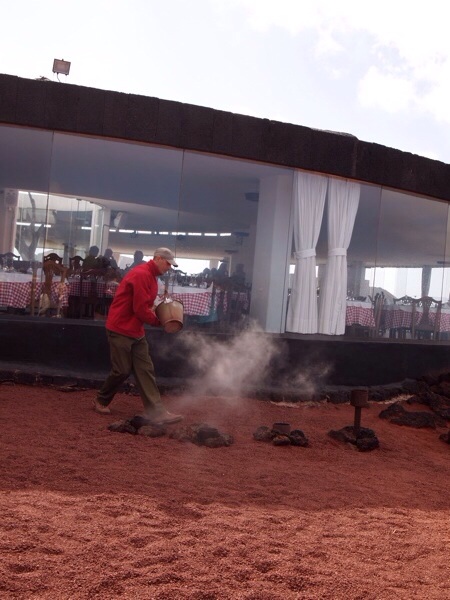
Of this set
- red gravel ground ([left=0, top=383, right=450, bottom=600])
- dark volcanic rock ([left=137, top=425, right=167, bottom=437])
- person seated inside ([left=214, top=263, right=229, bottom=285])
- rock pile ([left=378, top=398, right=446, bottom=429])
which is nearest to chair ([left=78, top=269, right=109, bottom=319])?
person seated inside ([left=214, top=263, right=229, bottom=285])

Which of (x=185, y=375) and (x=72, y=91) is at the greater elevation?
(x=72, y=91)

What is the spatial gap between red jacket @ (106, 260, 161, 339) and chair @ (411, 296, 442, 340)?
7.07m

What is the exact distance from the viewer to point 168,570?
3.86 m

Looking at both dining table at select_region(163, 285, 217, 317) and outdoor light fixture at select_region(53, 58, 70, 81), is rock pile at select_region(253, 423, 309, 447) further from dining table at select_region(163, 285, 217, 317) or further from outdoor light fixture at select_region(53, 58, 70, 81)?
outdoor light fixture at select_region(53, 58, 70, 81)

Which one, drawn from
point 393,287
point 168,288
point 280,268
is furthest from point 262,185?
point 393,287

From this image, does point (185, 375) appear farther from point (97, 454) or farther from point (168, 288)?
point (97, 454)

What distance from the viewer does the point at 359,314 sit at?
12.3 meters

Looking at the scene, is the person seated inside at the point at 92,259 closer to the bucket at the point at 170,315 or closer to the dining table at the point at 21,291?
the dining table at the point at 21,291

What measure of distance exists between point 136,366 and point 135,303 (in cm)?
71

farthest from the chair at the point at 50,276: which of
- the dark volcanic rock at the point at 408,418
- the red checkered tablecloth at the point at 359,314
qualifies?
the dark volcanic rock at the point at 408,418

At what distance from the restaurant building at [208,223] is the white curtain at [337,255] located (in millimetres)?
23

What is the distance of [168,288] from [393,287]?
4.15m

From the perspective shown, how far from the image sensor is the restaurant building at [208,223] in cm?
1018

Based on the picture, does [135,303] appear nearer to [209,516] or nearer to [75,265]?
[209,516]
